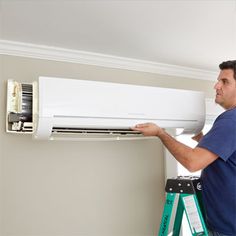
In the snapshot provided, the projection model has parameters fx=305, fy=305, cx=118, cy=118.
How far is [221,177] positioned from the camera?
1438 millimetres

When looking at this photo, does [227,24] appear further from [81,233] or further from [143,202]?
[81,233]

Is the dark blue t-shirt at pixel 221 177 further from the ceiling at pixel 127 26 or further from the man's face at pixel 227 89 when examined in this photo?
the ceiling at pixel 127 26

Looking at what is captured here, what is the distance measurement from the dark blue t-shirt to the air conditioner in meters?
0.23

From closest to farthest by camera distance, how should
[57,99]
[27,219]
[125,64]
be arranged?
[57,99] < [27,219] < [125,64]

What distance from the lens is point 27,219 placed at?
5.41ft

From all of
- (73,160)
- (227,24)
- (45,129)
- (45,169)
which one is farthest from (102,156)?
(227,24)

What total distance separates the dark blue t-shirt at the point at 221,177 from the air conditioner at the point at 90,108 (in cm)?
23

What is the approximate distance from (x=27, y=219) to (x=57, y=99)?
0.77 m

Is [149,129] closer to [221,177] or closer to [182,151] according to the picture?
[182,151]

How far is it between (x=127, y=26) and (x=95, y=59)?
17.8 inches

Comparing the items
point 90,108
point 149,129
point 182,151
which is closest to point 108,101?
point 90,108

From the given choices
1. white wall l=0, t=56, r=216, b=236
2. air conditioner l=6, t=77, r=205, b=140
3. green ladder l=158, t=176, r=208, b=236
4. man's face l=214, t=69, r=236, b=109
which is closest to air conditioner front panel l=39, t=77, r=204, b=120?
air conditioner l=6, t=77, r=205, b=140

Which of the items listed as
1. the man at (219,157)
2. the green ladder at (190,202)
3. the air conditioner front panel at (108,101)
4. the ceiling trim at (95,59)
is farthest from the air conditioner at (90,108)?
the green ladder at (190,202)

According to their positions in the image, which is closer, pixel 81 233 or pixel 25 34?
pixel 25 34
